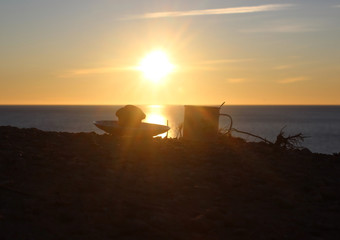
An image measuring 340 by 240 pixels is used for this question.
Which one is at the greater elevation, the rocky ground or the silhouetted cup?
the silhouetted cup

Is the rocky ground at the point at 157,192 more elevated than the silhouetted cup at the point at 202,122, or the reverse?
the silhouetted cup at the point at 202,122

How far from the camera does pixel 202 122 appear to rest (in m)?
8.55

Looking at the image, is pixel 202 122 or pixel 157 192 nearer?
pixel 157 192

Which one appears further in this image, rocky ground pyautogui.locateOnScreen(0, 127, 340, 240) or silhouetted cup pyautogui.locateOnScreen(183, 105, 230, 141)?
silhouetted cup pyautogui.locateOnScreen(183, 105, 230, 141)

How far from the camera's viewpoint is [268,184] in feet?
16.7

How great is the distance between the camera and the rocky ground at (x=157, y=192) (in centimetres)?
360

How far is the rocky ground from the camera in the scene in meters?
3.60

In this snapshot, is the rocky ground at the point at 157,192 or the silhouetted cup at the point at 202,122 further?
the silhouetted cup at the point at 202,122

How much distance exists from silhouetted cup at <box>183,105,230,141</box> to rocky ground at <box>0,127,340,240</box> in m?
1.68

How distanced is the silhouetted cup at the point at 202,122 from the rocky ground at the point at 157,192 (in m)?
1.68

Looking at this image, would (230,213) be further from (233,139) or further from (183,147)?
(233,139)

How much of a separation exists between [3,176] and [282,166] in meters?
3.56

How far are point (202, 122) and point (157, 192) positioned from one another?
13.6 ft

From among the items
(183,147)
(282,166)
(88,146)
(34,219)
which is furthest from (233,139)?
(34,219)
